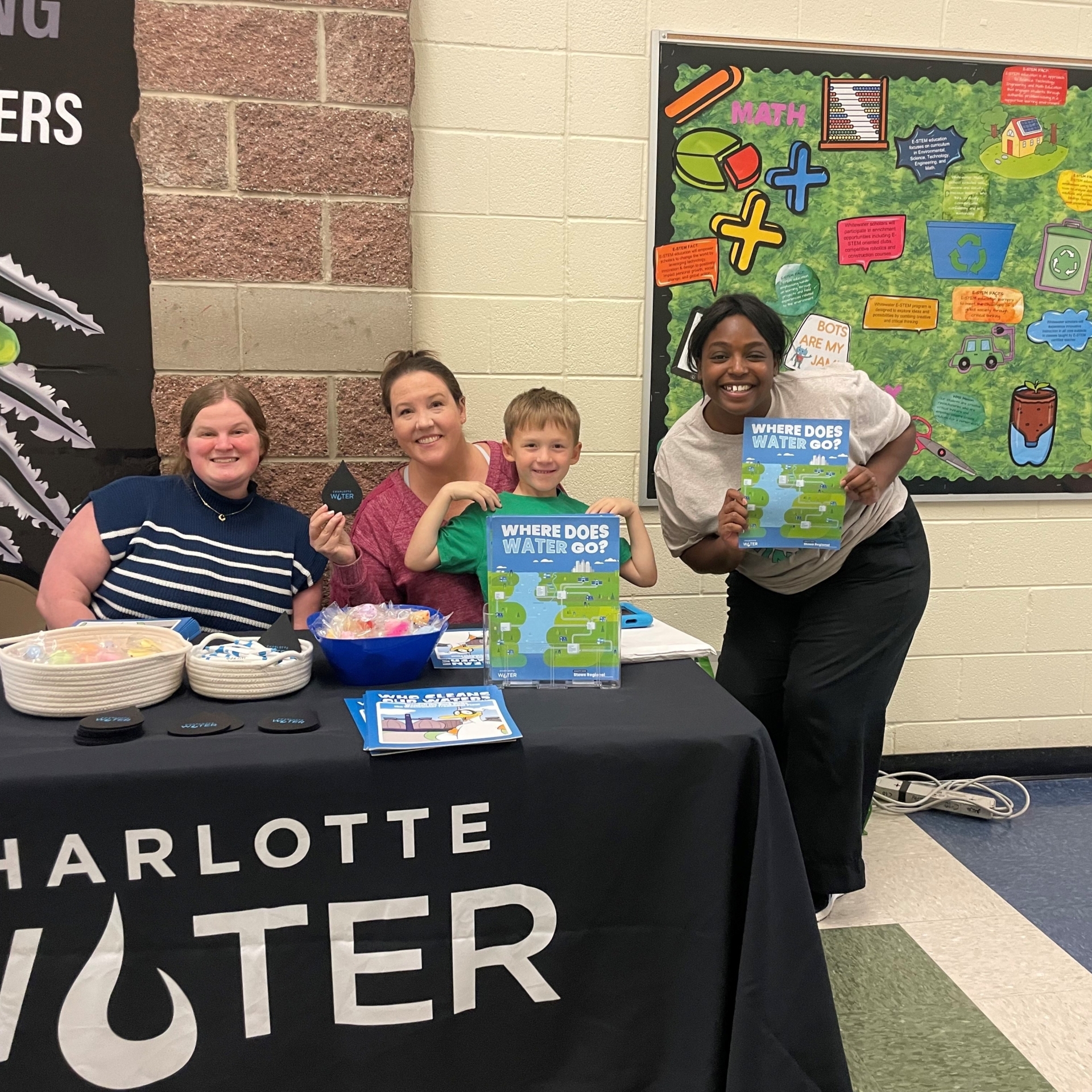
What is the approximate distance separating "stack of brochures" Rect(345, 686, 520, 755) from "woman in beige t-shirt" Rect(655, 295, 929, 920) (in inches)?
30.8

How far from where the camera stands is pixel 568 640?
4.72 feet

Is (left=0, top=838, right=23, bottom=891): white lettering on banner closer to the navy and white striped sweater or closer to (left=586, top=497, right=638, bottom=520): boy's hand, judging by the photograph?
the navy and white striped sweater

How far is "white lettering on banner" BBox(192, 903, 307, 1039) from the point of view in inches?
47.8

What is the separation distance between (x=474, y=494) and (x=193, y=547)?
2.06 ft

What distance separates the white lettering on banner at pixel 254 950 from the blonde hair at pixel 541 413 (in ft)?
3.34

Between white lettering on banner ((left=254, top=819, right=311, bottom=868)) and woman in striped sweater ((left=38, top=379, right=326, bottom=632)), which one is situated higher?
woman in striped sweater ((left=38, top=379, right=326, bottom=632))

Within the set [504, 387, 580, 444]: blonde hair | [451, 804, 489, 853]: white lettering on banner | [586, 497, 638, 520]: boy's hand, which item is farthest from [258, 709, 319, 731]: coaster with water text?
[504, 387, 580, 444]: blonde hair

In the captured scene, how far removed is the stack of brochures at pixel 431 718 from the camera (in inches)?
48.5

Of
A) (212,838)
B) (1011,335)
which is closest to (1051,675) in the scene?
(1011,335)

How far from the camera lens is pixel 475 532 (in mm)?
1928

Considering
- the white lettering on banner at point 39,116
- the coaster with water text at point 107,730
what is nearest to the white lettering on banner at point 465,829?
the coaster with water text at point 107,730

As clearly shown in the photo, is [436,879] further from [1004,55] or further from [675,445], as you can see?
[1004,55]

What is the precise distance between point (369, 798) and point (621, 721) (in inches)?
14.8

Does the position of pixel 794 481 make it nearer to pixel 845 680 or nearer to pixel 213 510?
pixel 845 680
